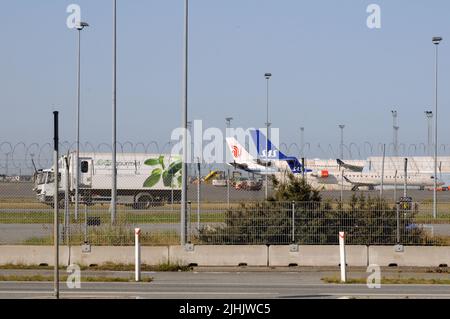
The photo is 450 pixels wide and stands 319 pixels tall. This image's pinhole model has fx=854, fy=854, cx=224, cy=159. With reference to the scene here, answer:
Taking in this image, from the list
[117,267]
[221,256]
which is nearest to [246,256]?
[221,256]

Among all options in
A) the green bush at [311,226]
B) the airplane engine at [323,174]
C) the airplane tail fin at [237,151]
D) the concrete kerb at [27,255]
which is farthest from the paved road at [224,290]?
the airplane engine at [323,174]

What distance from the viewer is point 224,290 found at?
17156mm

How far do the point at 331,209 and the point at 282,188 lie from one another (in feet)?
8.53

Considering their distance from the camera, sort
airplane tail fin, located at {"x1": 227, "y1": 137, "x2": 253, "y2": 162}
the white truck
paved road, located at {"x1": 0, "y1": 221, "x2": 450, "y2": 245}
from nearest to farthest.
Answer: paved road, located at {"x1": 0, "y1": 221, "x2": 450, "y2": 245}
the white truck
airplane tail fin, located at {"x1": 227, "y1": 137, "x2": 253, "y2": 162}

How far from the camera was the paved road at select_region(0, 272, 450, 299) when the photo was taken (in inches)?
626

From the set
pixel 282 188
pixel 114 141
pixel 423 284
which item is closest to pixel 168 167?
pixel 114 141

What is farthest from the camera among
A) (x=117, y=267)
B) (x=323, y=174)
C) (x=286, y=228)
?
(x=323, y=174)

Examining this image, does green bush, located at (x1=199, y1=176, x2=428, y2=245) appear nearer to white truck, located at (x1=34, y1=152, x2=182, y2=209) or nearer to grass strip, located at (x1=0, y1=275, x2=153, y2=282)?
grass strip, located at (x1=0, y1=275, x2=153, y2=282)

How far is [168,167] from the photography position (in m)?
52.2

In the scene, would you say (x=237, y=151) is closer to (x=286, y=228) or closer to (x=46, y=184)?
(x=46, y=184)

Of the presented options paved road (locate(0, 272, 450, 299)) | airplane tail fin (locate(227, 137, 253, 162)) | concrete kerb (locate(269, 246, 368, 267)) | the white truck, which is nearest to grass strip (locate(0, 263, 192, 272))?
paved road (locate(0, 272, 450, 299))

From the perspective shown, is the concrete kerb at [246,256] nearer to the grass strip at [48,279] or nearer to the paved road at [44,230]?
the paved road at [44,230]

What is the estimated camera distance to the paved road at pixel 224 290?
52.2 feet
